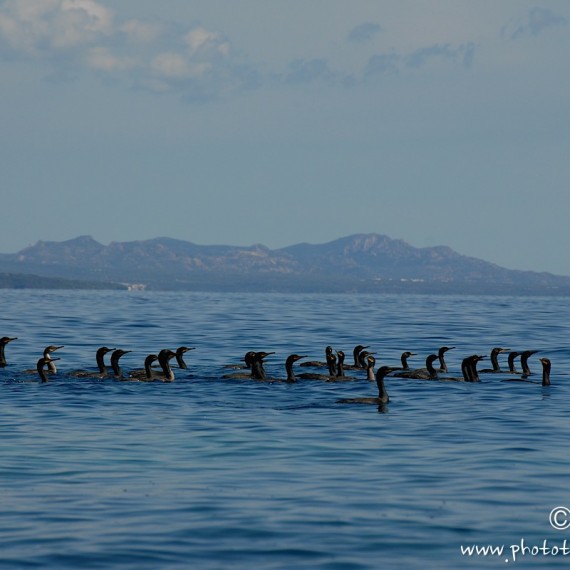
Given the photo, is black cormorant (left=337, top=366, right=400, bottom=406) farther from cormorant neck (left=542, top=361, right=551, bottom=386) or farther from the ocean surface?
cormorant neck (left=542, top=361, right=551, bottom=386)

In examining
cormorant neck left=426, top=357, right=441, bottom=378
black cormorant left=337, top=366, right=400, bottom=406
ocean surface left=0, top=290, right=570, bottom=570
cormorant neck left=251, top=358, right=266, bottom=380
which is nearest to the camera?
ocean surface left=0, top=290, right=570, bottom=570

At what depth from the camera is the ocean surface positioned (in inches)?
655

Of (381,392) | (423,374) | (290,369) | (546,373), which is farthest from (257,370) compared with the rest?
(546,373)

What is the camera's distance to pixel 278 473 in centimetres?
2155

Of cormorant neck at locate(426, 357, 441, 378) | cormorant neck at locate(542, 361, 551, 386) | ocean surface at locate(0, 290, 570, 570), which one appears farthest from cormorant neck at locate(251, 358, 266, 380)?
cormorant neck at locate(542, 361, 551, 386)

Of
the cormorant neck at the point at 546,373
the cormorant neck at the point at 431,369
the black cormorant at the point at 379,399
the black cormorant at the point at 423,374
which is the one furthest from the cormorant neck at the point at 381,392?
the cormorant neck at the point at 546,373

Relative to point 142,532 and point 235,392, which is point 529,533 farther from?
point 235,392

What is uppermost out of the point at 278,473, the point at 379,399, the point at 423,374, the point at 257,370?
the point at 257,370

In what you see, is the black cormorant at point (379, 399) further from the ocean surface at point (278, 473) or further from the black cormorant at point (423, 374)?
the black cormorant at point (423, 374)

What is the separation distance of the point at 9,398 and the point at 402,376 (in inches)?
488

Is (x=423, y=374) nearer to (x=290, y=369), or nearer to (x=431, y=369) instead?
(x=431, y=369)

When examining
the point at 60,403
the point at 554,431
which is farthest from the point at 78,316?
the point at 554,431

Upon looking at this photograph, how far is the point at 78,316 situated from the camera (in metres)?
83.5

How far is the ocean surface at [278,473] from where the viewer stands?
1664 centimetres
